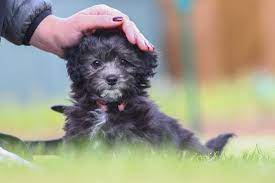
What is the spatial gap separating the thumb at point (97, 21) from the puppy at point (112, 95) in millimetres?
82

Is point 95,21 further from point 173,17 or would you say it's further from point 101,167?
point 173,17

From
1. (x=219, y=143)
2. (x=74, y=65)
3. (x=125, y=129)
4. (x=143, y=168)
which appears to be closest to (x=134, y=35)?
(x=74, y=65)

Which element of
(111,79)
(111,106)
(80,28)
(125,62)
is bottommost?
Result: (111,106)

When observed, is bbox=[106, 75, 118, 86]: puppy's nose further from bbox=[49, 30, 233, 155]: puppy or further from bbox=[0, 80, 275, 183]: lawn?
bbox=[0, 80, 275, 183]: lawn

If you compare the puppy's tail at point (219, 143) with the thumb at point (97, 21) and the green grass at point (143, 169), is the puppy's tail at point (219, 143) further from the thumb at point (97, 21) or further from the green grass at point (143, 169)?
the thumb at point (97, 21)

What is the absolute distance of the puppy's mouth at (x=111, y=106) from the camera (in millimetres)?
6324

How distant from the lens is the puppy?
6.20 m

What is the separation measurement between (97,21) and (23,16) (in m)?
0.68

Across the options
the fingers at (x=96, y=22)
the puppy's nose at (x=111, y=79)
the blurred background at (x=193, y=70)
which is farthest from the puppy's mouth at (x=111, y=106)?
the blurred background at (x=193, y=70)

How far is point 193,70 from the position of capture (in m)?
17.9

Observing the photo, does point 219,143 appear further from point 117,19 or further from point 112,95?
point 117,19

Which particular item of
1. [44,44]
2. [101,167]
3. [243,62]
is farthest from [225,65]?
[101,167]

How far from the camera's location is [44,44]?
6.66 meters

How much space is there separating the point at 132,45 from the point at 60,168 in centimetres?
143
